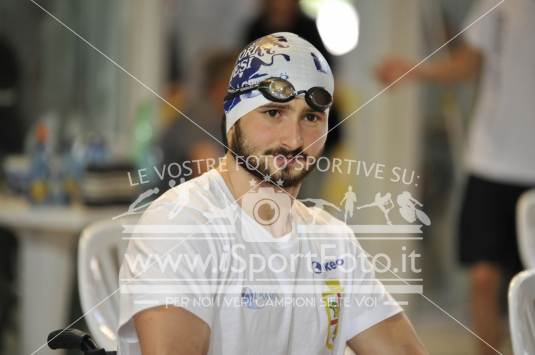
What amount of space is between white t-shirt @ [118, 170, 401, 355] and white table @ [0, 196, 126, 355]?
3.66 ft

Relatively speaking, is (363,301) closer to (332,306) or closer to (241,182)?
(332,306)

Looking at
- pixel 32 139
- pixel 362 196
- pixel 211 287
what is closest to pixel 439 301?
pixel 362 196

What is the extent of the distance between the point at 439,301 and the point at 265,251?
0.35 metres

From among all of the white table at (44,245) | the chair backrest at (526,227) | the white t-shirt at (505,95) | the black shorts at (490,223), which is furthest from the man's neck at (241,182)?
the white table at (44,245)

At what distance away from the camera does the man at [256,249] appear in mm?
1060

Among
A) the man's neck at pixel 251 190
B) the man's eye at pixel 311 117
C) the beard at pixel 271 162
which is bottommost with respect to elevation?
the man's neck at pixel 251 190

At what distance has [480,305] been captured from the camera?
187 cm

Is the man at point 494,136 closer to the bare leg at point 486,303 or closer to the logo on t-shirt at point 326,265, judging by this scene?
→ the bare leg at point 486,303

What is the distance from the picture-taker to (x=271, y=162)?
1077 mm

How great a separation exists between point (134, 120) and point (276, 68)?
1.64 meters

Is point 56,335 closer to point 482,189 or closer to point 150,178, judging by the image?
point 150,178

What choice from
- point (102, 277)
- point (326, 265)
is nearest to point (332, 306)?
point (326, 265)

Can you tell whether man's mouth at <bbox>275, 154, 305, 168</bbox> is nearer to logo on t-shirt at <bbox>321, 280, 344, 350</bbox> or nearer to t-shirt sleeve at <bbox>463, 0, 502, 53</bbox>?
logo on t-shirt at <bbox>321, 280, 344, 350</bbox>

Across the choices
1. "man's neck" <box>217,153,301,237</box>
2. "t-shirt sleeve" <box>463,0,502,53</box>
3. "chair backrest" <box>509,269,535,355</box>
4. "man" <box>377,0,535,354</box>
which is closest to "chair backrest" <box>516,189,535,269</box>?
"man" <box>377,0,535,354</box>
